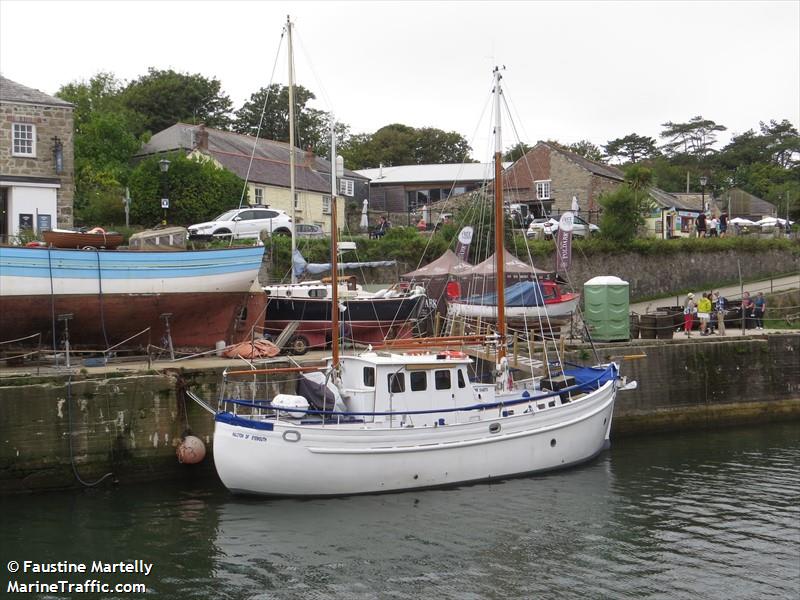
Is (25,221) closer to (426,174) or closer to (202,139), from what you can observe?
(202,139)

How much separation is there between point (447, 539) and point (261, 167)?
86.5 ft

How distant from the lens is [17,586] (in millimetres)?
11312

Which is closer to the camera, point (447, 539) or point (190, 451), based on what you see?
point (447, 539)

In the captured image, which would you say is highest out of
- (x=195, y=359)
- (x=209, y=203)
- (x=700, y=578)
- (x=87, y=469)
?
(x=209, y=203)

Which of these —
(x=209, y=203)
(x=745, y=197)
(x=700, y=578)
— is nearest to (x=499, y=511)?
(x=700, y=578)

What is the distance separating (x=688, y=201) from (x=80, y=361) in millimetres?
41560

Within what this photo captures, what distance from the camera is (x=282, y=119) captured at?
188 feet

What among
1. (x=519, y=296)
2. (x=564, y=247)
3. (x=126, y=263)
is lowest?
(x=519, y=296)

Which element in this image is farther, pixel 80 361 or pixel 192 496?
pixel 80 361

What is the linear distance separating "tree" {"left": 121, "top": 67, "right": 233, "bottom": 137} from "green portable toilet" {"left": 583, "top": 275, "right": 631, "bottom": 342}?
33.0m

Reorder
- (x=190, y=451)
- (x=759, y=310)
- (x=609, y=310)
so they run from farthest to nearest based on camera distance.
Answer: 1. (x=759, y=310)
2. (x=609, y=310)
3. (x=190, y=451)

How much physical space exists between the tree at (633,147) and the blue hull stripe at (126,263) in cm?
6669

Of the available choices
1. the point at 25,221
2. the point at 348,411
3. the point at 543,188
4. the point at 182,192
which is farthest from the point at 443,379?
the point at 543,188

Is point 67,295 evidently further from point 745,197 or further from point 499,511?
point 745,197
